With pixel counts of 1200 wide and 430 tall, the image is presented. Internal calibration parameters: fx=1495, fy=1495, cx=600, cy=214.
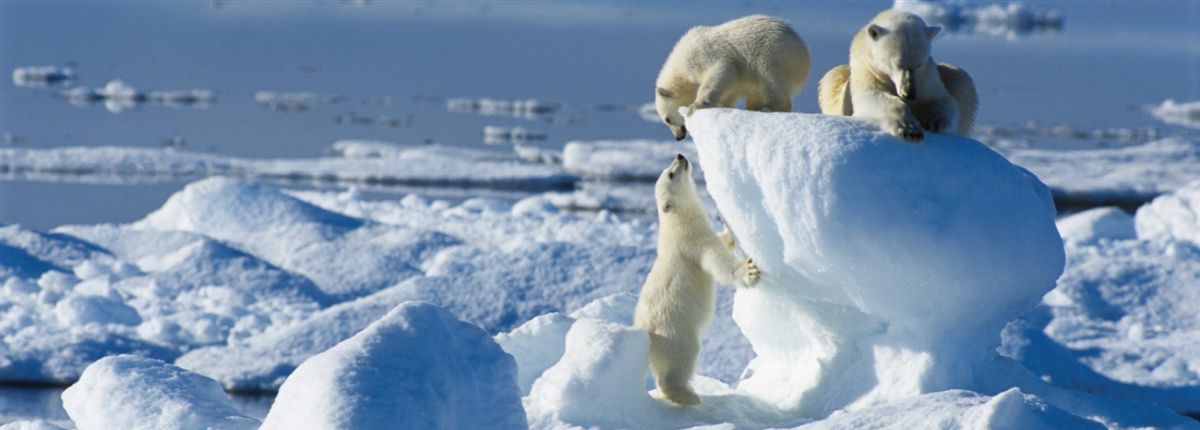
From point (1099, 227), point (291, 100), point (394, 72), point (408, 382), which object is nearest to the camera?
point (408, 382)

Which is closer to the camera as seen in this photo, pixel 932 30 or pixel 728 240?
pixel 932 30

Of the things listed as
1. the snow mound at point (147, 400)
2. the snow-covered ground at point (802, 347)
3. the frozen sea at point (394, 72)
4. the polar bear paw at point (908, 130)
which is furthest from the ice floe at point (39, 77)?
the polar bear paw at point (908, 130)

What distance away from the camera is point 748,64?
5109 mm

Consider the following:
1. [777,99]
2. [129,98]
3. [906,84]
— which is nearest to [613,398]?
[777,99]

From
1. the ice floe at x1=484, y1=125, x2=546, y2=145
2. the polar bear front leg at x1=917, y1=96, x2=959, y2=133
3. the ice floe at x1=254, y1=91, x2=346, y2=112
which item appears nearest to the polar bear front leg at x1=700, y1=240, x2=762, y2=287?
the polar bear front leg at x1=917, y1=96, x2=959, y2=133

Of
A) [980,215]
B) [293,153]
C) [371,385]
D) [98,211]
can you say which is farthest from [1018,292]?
[293,153]

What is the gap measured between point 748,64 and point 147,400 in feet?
8.27

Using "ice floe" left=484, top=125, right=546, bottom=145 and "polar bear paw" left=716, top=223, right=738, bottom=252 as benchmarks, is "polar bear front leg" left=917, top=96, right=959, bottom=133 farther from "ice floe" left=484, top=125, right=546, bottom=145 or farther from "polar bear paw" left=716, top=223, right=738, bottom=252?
"ice floe" left=484, top=125, right=546, bottom=145

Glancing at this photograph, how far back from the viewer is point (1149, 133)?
2688 centimetres

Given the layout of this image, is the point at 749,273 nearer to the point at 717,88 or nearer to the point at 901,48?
the point at 717,88

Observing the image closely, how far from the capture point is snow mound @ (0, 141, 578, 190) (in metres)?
19.1

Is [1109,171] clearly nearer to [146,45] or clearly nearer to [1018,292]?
[1018,292]

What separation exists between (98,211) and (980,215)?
1390cm

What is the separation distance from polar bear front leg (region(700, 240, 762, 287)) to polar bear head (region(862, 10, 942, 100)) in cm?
75
